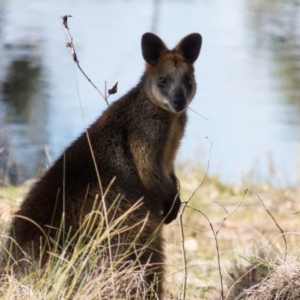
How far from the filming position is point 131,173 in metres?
5.26

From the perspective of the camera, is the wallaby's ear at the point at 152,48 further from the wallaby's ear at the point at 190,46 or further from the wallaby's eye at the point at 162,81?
the wallaby's eye at the point at 162,81

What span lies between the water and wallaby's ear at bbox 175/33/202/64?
4.12 meters

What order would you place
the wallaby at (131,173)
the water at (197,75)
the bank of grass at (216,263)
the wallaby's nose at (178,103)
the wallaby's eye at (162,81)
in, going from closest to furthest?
1. the bank of grass at (216,263)
2. the wallaby at (131,173)
3. the wallaby's nose at (178,103)
4. the wallaby's eye at (162,81)
5. the water at (197,75)

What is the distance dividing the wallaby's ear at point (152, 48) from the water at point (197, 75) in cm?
416

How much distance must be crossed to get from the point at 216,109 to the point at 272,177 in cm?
487

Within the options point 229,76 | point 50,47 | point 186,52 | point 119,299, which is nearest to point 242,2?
point 229,76

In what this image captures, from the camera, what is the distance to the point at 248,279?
577cm

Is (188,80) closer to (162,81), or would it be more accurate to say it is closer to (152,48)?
(162,81)

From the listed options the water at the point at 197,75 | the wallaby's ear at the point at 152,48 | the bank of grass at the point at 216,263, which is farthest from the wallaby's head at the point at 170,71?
the water at the point at 197,75

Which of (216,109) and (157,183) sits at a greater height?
(157,183)

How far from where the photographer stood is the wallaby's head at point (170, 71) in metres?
5.51

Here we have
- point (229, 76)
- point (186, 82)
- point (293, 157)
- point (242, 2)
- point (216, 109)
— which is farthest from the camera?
point (242, 2)

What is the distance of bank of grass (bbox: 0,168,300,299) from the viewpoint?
14.1 ft

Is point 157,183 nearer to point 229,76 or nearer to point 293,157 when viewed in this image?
point 293,157
